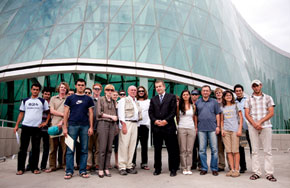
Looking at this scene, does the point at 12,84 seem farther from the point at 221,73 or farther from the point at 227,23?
the point at 227,23

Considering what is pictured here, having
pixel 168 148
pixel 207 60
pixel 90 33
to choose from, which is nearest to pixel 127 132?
pixel 168 148

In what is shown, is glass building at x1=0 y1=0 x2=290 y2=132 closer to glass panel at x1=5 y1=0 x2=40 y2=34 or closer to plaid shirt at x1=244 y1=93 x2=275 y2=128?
glass panel at x1=5 y1=0 x2=40 y2=34

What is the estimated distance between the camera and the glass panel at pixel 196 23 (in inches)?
554

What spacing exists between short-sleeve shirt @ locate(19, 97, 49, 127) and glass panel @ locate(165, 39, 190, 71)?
8250 millimetres

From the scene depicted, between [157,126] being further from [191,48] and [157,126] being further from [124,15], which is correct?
[124,15]

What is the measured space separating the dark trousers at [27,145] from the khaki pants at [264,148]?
4977 millimetres

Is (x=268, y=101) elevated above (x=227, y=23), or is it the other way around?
(x=227, y=23)

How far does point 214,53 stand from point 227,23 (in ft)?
15.2

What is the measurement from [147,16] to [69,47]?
16.7 feet

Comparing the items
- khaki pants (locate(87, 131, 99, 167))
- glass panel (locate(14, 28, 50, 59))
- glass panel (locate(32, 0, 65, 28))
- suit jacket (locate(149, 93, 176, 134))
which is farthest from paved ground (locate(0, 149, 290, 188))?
glass panel (locate(32, 0, 65, 28))

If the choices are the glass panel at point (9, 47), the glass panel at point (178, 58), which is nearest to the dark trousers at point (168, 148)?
the glass panel at point (178, 58)

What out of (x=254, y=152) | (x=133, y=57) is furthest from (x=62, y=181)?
(x=133, y=57)

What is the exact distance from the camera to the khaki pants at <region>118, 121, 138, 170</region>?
4980mm

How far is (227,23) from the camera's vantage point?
57.3ft
